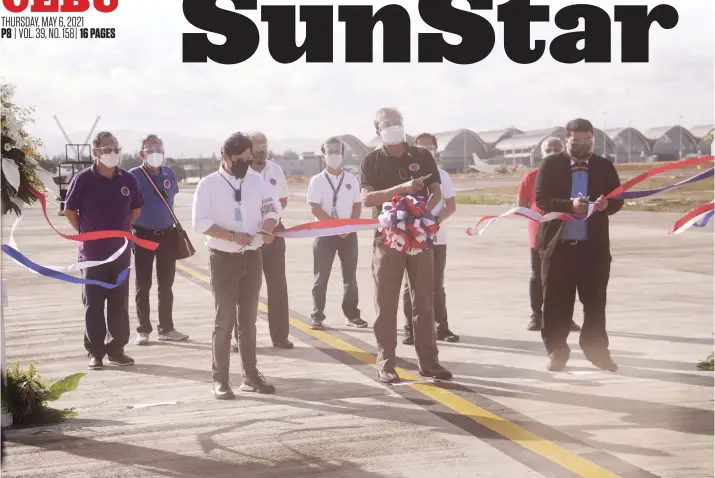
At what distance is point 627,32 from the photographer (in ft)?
35.0

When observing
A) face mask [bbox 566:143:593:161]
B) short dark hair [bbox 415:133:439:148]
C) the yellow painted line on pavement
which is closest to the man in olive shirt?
the yellow painted line on pavement

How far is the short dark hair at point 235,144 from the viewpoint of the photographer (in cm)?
717

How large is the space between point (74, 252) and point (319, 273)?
490 inches

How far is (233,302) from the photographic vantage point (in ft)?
24.1

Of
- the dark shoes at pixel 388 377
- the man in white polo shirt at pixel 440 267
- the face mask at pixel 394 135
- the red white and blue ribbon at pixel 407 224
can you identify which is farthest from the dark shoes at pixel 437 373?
the face mask at pixel 394 135

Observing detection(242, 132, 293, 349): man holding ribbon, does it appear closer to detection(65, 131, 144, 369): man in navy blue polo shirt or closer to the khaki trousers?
detection(65, 131, 144, 369): man in navy blue polo shirt

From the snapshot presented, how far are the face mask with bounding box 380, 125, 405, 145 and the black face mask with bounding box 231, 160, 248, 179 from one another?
49.0 inches

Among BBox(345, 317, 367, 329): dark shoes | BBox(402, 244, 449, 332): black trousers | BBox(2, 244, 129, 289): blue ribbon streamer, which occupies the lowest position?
BBox(345, 317, 367, 329): dark shoes

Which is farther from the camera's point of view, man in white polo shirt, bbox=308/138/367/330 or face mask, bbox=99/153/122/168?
man in white polo shirt, bbox=308/138/367/330

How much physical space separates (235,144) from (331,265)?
3518 millimetres

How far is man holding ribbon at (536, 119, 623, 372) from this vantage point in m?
8.10

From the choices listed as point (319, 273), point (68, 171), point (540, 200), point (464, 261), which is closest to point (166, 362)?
point (319, 273)

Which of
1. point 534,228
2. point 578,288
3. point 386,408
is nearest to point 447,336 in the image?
point 534,228

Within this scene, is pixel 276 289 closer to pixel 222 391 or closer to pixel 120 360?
pixel 120 360
